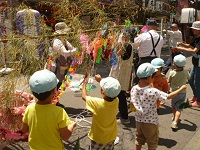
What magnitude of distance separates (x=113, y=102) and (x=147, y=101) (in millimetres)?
477

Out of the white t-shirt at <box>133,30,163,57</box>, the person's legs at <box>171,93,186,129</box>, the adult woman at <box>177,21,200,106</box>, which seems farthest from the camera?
the adult woman at <box>177,21,200,106</box>

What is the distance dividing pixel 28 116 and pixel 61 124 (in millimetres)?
325

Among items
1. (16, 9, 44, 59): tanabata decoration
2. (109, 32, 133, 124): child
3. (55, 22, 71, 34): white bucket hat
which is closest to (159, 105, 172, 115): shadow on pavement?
(109, 32, 133, 124): child

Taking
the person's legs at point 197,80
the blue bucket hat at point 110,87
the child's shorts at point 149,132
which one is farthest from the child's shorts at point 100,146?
the person's legs at point 197,80

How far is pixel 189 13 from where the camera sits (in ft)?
51.9

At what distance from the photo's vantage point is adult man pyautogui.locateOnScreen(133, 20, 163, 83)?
4266 mm

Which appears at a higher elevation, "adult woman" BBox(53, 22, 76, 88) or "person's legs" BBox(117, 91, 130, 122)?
"adult woman" BBox(53, 22, 76, 88)

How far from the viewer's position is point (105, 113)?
101 inches

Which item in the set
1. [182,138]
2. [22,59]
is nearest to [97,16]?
[22,59]

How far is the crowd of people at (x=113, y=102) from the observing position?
81.4 inches

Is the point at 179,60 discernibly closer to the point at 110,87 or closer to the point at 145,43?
the point at 145,43

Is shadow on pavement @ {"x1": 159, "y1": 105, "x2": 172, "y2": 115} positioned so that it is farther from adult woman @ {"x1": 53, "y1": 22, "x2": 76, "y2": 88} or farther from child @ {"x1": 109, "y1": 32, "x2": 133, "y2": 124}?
adult woman @ {"x1": 53, "y1": 22, "x2": 76, "y2": 88}

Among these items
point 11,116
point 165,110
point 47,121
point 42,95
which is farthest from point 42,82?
point 165,110

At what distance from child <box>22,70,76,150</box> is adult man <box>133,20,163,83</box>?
2541 millimetres
